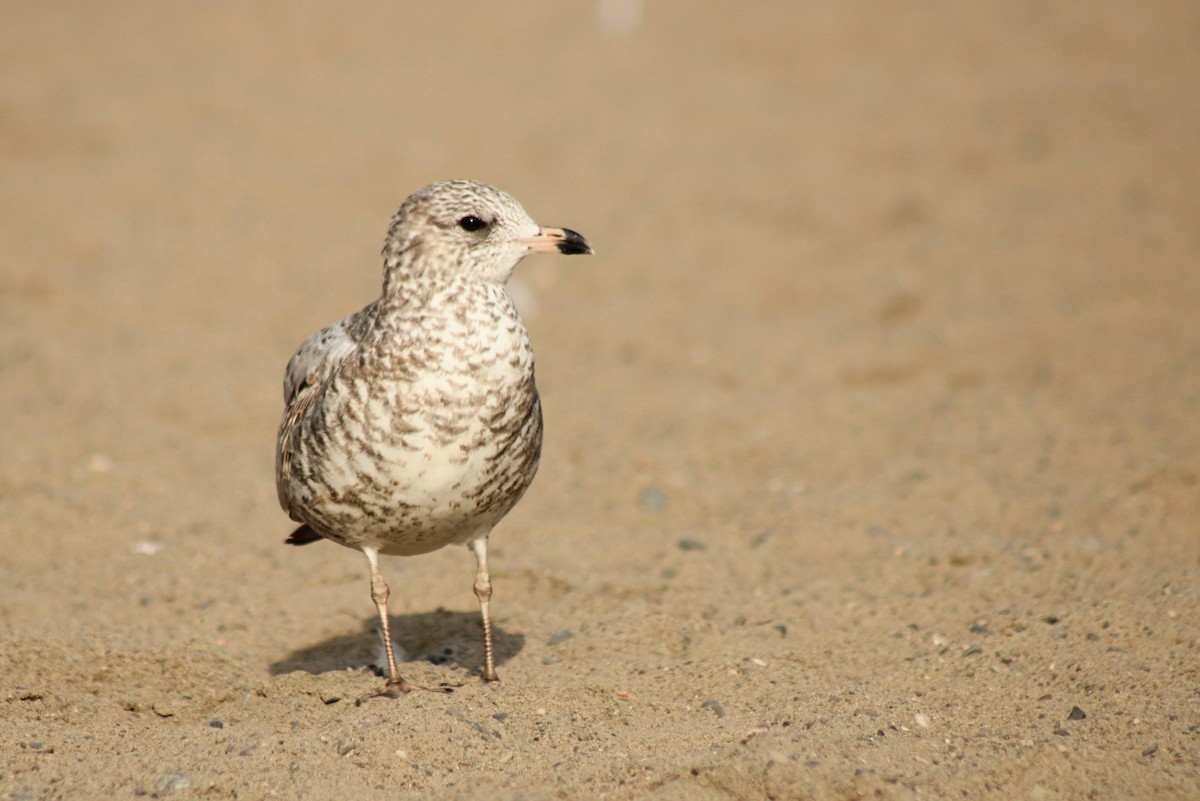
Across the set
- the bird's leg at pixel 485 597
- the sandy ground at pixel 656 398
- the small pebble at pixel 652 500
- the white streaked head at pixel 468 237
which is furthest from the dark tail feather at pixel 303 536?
the small pebble at pixel 652 500

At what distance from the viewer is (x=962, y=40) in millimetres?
15938

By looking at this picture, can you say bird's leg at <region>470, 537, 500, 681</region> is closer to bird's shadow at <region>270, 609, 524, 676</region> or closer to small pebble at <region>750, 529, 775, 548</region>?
bird's shadow at <region>270, 609, 524, 676</region>

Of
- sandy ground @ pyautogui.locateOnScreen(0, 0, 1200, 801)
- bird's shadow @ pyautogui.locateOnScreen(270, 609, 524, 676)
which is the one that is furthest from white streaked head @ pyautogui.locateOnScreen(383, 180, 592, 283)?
bird's shadow @ pyautogui.locateOnScreen(270, 609, 524, 676)

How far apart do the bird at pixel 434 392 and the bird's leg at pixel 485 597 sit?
1.07ft

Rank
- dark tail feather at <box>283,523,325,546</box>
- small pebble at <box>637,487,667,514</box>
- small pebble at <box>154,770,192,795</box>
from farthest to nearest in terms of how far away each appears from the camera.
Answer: small pebble at <box>637,487,667,514</box>, dark tail feather at <box>283,523,325,546</box>, small pebble at <box>154,770,192,795</box>

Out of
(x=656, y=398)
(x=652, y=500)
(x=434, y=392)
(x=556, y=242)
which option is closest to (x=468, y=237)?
(x=556, y=242)

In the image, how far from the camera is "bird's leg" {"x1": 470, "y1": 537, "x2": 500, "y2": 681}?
560 centimetres

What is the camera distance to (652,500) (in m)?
8.44

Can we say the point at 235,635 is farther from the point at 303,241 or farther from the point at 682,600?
the point at 303,241

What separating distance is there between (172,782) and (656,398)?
19.1 feet

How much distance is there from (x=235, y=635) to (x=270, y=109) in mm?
9470

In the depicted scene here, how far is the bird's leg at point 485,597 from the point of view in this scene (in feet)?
18.4

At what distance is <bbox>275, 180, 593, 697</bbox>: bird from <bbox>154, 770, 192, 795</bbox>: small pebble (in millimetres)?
919

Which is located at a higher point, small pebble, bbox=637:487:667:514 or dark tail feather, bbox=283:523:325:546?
dark tail feather, bbox=283:523:325:546
